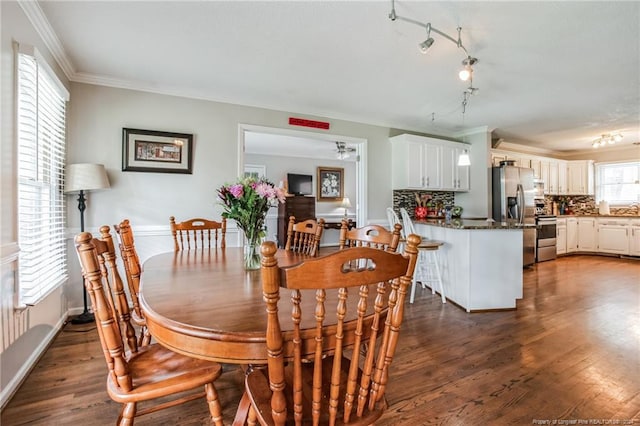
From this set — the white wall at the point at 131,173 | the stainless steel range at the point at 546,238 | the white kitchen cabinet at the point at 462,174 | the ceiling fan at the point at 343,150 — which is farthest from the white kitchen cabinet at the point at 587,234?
the white wall at the point at 131,173

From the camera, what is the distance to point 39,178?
2.18 metres

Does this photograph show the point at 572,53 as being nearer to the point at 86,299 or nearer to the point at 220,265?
the point at 220,265

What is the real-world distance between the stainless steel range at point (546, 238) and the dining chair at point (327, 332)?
5.88 metres

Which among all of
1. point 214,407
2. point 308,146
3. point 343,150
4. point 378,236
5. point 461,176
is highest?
point 308,146

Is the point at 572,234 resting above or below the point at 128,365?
above

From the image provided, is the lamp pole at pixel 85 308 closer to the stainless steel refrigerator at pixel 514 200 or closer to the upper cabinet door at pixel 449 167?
the upper cabinet door at pixel 449 167

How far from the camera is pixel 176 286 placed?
4.33 feet

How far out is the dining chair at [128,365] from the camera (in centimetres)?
98

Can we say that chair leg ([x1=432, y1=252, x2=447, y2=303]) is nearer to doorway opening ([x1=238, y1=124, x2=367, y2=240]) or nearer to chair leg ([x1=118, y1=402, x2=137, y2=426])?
doorway opening ([x1=238, y1=124, x2=367, y2=240])

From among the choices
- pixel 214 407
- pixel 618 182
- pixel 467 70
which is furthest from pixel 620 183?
pixel 214 407

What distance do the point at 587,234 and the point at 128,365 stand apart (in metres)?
8.27

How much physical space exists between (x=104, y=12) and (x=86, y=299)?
8.08ft

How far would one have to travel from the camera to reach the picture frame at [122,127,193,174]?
3037 millimetres

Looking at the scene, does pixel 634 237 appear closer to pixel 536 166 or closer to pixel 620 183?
pixel 620 183
